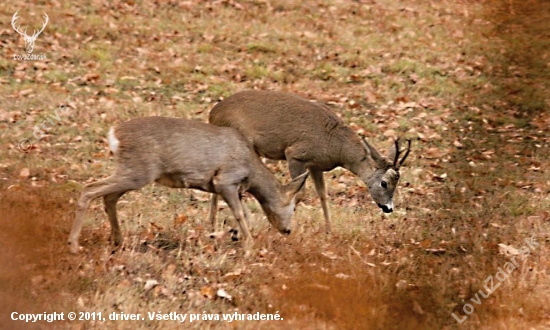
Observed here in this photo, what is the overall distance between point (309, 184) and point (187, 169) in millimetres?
3849

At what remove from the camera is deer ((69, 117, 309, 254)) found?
317 inches

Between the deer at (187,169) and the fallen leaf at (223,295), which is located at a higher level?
the deer at (187,169)

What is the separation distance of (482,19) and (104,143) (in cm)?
1232

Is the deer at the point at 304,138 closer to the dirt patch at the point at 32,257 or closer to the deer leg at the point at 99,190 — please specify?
the deer leg at the point at 99,190

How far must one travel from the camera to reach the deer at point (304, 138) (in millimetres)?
9891

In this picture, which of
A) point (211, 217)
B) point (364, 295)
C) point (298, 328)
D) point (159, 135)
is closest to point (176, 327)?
point (298, 328)

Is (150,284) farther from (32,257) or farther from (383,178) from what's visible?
(383,178)

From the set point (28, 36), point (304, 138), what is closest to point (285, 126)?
point (304, 138)

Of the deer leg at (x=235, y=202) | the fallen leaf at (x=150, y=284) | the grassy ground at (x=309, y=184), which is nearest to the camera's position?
the fallen leaf at (x=150, y=284)

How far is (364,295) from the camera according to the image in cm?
743

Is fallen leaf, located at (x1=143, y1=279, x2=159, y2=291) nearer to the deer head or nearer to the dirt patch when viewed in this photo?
the dirt patch

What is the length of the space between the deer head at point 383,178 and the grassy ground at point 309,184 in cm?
34

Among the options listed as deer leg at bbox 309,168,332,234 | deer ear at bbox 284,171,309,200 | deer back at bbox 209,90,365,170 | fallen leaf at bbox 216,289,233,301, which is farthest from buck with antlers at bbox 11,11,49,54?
fallen leaf at bbox 216,289,233,301

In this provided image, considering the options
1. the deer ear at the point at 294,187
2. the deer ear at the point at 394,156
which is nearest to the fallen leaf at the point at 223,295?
the deer ear at the point at 294,187
